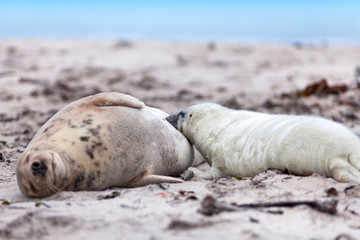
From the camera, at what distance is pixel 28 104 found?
8.73 meters

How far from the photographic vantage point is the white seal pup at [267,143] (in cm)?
417

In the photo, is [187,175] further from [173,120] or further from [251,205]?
[251,205]

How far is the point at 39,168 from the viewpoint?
12.7ft

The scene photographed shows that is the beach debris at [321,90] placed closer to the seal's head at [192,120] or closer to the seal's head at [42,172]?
the seal's head at [192,120]

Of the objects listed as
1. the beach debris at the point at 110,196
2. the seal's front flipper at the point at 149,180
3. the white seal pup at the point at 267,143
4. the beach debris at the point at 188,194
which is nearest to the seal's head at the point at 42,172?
the beach debris at the point at 110,196

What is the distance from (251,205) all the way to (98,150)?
1.22m

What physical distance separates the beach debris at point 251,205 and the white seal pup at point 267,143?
76cm

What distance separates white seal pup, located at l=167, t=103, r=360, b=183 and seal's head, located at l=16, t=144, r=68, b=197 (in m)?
1.28

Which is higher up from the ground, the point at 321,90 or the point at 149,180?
the point at 149,180

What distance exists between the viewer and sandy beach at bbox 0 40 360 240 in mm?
3072

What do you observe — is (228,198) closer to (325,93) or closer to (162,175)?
(162,175)

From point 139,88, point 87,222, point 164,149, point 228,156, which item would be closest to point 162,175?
point 164,149

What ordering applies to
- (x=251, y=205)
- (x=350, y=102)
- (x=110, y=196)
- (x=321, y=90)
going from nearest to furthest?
1. (x=251, y=205)
2. (x=110, y=196)
3. (x=350, y=102)
4. (x=321, y=90)

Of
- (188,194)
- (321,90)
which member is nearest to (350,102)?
(321,90)
